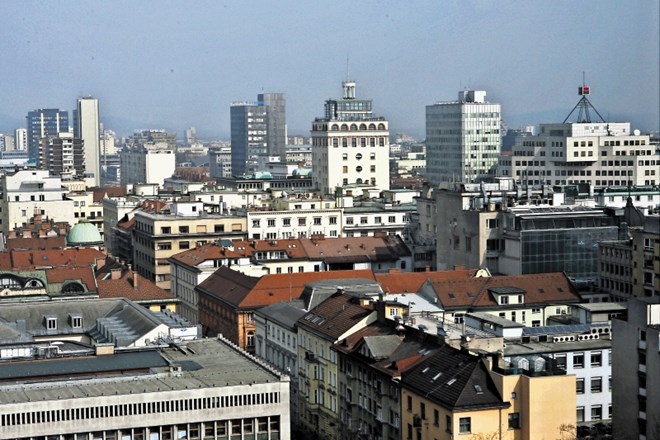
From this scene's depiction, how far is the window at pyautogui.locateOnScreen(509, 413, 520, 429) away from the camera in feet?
191

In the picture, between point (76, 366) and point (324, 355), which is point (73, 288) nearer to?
point (324, 355)

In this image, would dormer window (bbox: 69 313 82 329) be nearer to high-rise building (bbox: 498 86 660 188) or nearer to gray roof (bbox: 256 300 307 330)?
gray roof (bbox: 256 300 307 330)

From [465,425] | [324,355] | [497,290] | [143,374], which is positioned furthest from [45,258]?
[465,425]

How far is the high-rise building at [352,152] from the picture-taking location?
16425 cm

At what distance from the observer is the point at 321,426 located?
74.5m

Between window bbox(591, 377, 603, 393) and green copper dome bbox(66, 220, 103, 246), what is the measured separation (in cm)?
6853

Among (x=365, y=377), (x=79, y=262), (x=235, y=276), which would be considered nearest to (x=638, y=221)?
(x=235, y=276)

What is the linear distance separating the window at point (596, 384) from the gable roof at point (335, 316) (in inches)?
469

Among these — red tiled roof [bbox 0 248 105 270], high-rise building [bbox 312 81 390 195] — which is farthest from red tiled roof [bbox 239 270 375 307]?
high-rise building [bbox 312 81 390 195]

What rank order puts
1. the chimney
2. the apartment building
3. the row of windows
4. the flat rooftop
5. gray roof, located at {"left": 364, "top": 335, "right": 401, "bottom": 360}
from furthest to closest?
1. the chimney
2. the apartment building
3. gray roof, located at {"left": 364, "top": 335, "right": 401, "bottom": 360}
4. the flat rooftop
5. the row of windows

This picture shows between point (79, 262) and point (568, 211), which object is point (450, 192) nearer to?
point (568, 211)

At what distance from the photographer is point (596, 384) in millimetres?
67562

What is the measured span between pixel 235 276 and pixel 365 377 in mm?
31044

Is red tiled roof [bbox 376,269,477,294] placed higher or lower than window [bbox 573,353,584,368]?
higher
